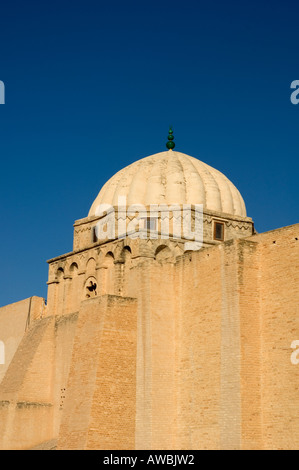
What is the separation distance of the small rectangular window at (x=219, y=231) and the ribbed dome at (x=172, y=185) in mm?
465

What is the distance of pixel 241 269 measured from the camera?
46.5 feet

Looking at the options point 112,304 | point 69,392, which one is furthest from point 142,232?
point 69,392

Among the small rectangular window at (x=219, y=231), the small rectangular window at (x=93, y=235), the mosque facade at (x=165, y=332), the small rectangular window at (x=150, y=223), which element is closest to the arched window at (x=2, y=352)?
the mosque facade at (x=165, y=332)

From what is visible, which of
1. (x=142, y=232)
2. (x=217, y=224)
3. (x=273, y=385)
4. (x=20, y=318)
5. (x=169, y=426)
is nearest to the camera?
(x=273, y=385)

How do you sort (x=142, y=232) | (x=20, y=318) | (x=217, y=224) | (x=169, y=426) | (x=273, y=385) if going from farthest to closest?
(x=20, y=318)
(x=217, y=224)
(x=142, y=232)
(x=169, y=426)
(x=273, y=385)

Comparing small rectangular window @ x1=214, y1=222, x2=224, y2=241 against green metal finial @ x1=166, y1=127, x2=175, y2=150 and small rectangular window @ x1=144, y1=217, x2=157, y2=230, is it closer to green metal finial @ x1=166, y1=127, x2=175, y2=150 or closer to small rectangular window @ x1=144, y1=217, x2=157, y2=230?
small rectangular window @ x1=144, y1=217, x2=157, y2=230

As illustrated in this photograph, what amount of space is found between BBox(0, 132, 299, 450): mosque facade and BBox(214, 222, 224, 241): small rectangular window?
0.02m

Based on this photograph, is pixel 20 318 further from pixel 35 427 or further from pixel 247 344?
pixel 247 344

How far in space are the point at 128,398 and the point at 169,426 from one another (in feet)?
2.94

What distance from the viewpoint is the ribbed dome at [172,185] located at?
19.6 meters

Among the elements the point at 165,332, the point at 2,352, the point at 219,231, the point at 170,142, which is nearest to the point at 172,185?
the point at 219,231

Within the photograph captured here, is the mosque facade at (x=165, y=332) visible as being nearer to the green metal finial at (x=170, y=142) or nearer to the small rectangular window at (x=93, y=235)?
the small rectangular window at (x=93, y=235)

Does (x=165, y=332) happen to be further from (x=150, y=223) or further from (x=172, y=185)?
(x=172, y=185)
